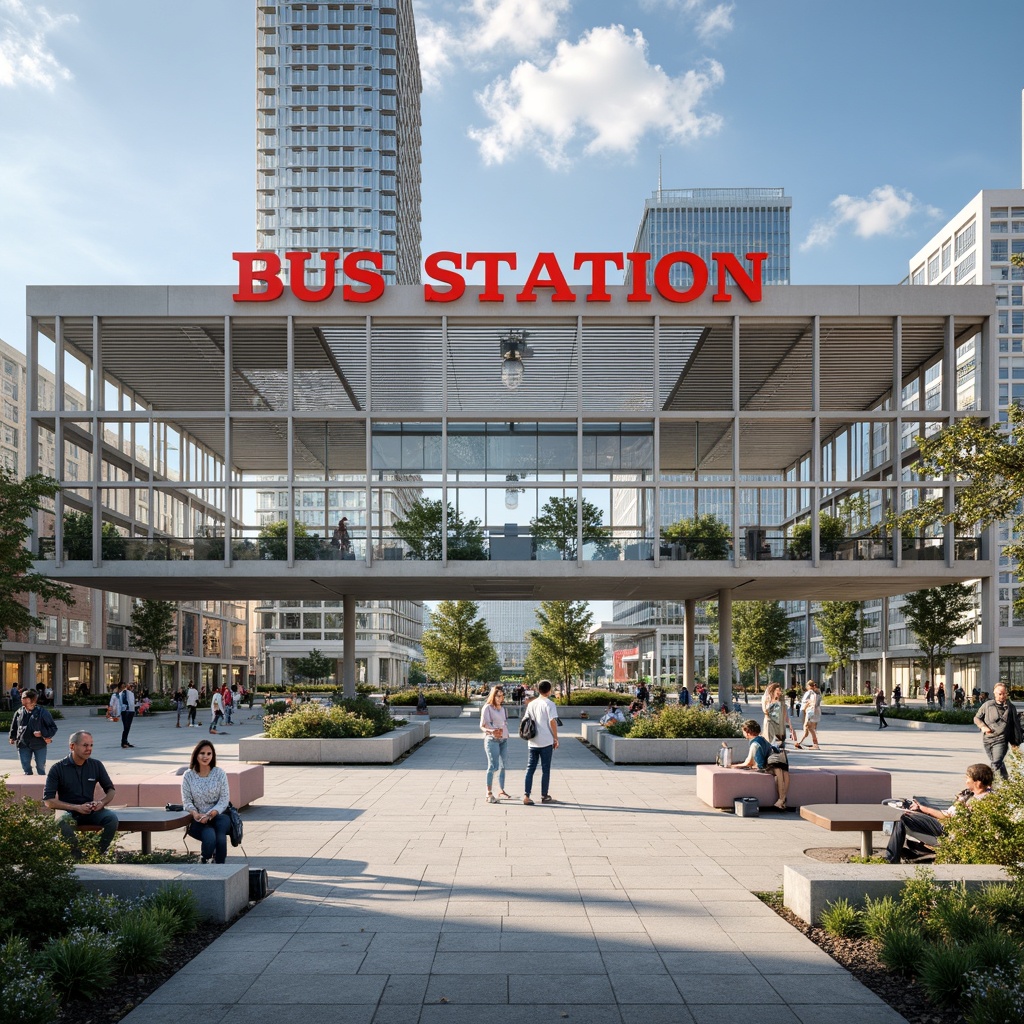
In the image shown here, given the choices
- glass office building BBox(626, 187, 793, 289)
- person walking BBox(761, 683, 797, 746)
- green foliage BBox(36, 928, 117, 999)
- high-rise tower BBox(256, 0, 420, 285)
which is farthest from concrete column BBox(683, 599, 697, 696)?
glass office building BBox(626, 187, 793, 289)

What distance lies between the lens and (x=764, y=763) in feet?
48.2

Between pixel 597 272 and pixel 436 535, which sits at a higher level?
pixel 597 272

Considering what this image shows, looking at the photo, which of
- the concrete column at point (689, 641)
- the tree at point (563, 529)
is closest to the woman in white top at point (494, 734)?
the tree at point (563, 529)

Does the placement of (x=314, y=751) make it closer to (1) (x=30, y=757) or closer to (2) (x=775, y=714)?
(1) (x=30, y=757)

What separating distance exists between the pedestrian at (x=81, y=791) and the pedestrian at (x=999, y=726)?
39.3 feet

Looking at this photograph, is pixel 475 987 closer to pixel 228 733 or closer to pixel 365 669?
pixel 228 733

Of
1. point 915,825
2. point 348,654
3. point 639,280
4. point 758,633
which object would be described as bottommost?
point 758,633

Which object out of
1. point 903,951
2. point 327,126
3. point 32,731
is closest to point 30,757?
point 32,731

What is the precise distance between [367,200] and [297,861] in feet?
351

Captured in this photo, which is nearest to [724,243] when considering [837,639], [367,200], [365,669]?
[367,200]

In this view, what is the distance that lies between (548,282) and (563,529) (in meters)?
7.81

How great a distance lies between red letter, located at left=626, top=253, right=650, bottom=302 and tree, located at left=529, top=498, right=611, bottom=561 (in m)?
7.29

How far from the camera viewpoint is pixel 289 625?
108750 millimetres

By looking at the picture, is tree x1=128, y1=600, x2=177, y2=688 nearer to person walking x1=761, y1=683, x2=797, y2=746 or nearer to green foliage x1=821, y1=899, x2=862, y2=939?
person walking x1=761, y1=683, x2=797, y2=746
